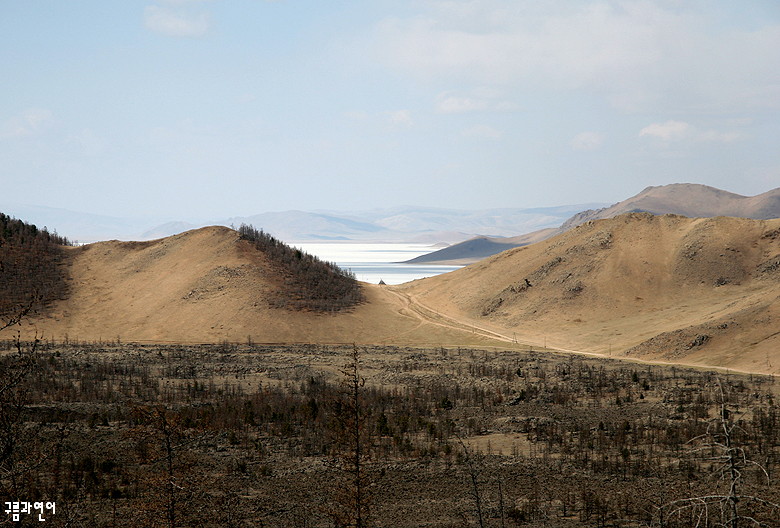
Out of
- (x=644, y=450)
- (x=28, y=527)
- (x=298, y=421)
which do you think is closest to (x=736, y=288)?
(x=644, y=450)

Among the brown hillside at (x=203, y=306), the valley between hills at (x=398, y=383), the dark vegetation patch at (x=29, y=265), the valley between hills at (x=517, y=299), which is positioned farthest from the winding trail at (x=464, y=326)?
the dark vegetation patch at (x=29, y=265)

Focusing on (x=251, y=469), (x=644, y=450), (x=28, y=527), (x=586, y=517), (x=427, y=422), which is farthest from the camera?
(x=427, y=422)

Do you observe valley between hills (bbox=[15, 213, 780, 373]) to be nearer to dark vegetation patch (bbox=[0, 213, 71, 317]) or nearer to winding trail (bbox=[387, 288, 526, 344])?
winding trail (bbox=[387, 288, 526, 344])

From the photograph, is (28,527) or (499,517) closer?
(28,527)

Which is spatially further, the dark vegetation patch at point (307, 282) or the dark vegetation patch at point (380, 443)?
the dark vegetation patch at point (307, 282)

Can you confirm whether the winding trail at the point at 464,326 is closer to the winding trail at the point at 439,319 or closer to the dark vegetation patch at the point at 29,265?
the winding trail at the point at 439,319

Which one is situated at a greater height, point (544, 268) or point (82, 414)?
point (544, 268)

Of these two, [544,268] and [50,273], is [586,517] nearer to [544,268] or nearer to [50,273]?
[544,268]
